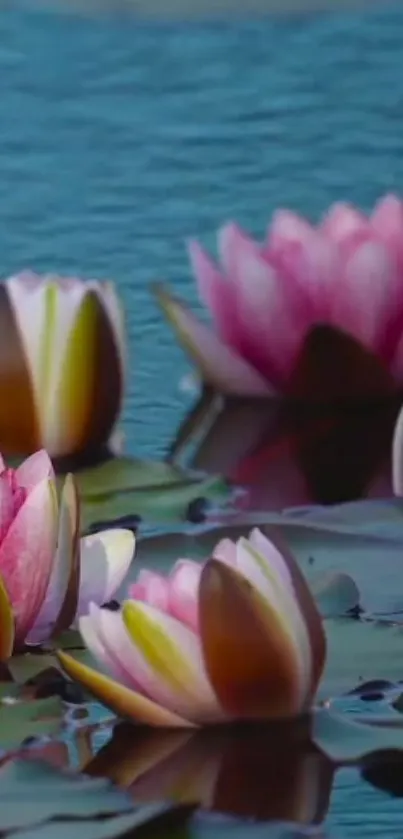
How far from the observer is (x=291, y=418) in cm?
135

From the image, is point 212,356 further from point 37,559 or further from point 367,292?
point 37,559

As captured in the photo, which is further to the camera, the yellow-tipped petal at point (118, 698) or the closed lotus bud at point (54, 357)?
the closed lotus bud at point (54, 357)

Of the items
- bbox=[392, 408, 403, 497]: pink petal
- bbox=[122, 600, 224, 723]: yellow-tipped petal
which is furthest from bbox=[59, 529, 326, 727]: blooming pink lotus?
bbox=[392, 408, 403, 497]: pink petal

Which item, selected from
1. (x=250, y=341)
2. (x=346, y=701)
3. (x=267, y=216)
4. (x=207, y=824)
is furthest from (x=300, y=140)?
(x=207, y=824)

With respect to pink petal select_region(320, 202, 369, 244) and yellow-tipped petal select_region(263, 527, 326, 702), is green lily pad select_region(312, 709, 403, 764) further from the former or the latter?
pink petal select_region(320, 202, 369, 244)

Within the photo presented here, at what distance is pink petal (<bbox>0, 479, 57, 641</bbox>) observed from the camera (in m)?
0.96

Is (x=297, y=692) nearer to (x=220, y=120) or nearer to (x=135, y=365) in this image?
(x=135, y=365)

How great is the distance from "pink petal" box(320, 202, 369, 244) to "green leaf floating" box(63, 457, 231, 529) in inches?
7.3

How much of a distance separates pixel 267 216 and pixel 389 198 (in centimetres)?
45

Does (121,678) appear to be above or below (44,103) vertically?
below

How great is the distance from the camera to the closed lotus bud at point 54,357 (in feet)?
4.09

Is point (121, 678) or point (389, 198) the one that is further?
point (389, 198)

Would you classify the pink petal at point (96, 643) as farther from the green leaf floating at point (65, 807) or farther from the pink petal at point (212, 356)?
the pink petal at point (212, 356)

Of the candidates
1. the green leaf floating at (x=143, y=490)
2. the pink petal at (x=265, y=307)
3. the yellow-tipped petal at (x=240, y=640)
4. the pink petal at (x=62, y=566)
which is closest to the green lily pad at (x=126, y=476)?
the green leaf floating at (x=143, y=490)
